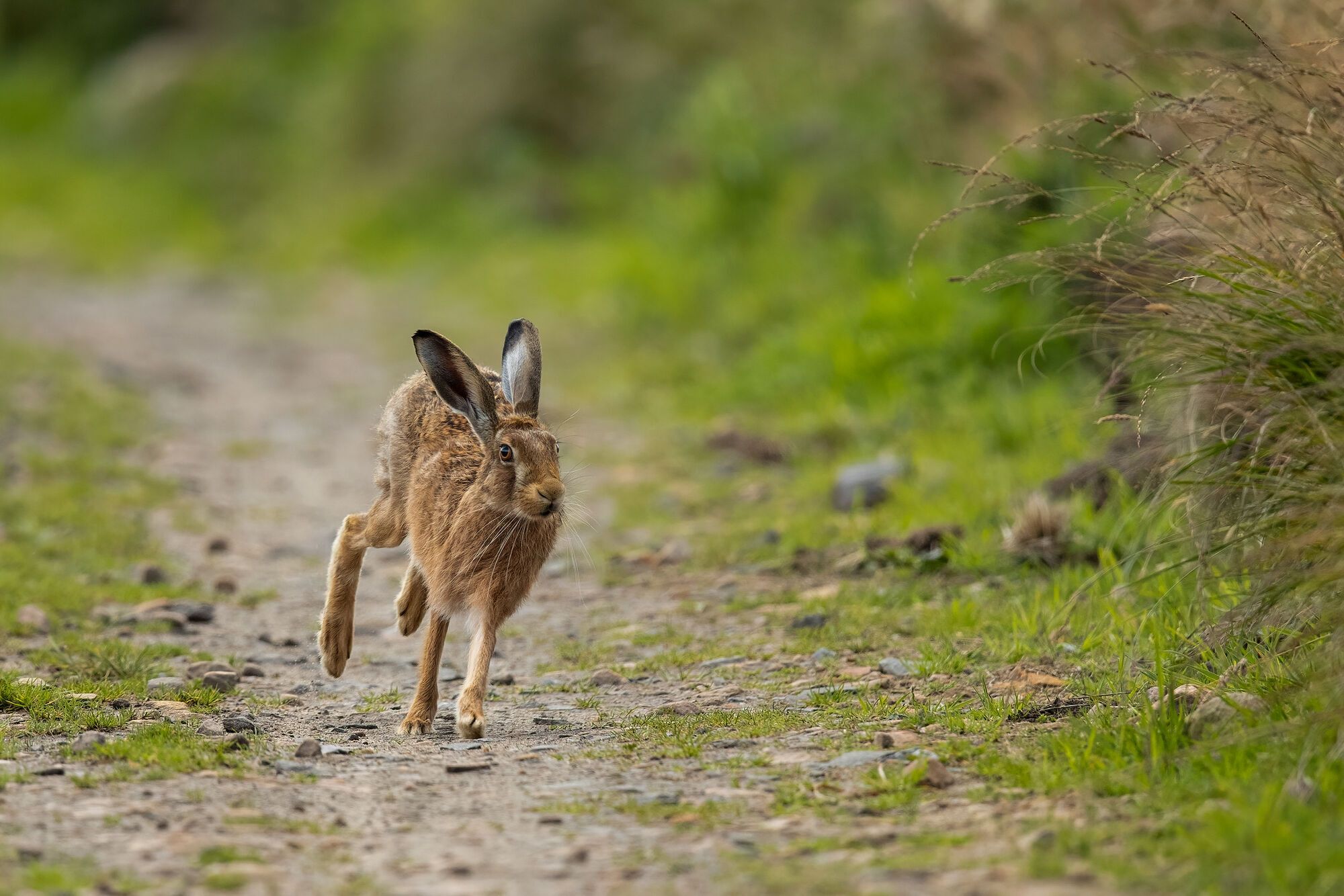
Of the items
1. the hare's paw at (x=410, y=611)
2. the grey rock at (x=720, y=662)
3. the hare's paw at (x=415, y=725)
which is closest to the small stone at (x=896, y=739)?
the grey rock at (x=720, y=662)

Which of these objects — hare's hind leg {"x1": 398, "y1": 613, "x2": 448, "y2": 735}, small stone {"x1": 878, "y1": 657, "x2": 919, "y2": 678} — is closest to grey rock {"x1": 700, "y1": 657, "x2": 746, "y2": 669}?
small stone {"x1": 878, "y1": 657, "x2": 919, "y2": 678}

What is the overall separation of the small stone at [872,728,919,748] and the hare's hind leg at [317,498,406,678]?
7.02ft

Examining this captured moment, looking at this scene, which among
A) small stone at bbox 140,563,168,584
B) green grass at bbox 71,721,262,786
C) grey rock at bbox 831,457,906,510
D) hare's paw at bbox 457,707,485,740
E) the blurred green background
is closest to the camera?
green grass at bbox 71,721,262,786

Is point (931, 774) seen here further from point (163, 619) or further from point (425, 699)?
point (163, 619)

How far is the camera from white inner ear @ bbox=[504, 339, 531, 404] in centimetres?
579

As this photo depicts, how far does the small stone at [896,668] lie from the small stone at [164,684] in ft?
7.82

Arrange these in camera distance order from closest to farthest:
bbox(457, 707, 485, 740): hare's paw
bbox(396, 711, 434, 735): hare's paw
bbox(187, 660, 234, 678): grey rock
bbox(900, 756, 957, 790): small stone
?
1. bbox(900, 756, 957, 790): small stone
2. bbox(457, 707, 485, 740): hare's paw
3. bbox(396, 711, 434, 735): hare's paw
4. bbox(187, 660, 234, 678): grey rock

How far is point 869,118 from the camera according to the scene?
13.2m

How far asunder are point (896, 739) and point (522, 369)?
1948 mm

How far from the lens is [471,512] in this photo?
5512 millimetres

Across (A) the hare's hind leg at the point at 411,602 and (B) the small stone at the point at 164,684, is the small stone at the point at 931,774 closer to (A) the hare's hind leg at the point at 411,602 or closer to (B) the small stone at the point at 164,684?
(A) the hare's hind leg at the point at 411,602

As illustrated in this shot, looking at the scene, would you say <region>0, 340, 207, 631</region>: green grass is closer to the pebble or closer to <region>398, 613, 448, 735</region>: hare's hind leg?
the pebble

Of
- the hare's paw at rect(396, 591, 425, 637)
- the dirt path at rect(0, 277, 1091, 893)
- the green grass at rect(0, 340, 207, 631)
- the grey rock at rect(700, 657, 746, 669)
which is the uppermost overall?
the green grass at rect(0, 340, 207, 631)

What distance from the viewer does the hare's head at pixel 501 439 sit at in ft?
17.7
